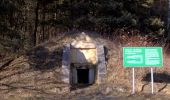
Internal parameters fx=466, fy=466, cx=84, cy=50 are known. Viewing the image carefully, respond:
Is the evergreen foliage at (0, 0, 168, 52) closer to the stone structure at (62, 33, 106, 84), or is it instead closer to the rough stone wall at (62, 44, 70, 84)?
the stone structure at (62, 33, 106, 84)

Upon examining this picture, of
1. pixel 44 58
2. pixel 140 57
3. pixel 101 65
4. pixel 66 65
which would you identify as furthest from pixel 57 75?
pixel 140 57

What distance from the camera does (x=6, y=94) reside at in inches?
658

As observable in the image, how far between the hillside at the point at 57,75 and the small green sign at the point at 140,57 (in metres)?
1.12

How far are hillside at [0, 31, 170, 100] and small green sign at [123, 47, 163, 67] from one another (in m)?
1.12

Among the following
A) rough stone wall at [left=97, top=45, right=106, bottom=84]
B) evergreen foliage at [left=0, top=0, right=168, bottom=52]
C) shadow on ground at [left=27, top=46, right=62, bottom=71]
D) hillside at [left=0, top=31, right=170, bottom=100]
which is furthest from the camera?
evergreen foliage at [left=0, top=0, right=168, bottom=52]

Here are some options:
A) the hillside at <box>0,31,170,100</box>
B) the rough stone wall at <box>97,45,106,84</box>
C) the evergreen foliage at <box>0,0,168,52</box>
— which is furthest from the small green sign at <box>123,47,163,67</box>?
the evergreen foliage at <box>0,0,168,52</box>

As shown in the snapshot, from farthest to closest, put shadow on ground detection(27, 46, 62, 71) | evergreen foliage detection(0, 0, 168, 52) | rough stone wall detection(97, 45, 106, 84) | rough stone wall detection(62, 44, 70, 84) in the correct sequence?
evergreen foliage detection(0, 0, 168, 52) → shadow on ground detection(27, 46, 62, 71) → rough stone wall detection(97, 45, 106, 84) → rough stone wall detection(62, 44, 70, 84)


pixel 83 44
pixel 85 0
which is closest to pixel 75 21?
pixel 85 0

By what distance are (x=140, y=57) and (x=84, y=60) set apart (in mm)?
4639

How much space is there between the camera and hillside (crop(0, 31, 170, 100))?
17.2 metres

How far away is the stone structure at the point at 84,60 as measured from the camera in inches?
794

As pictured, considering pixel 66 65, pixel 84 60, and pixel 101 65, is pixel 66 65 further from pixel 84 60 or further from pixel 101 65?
pixel 101 65

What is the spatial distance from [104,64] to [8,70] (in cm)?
413

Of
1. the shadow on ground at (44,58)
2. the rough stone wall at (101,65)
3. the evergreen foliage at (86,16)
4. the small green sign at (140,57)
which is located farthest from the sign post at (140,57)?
the evergreen foliage at (86,16)
